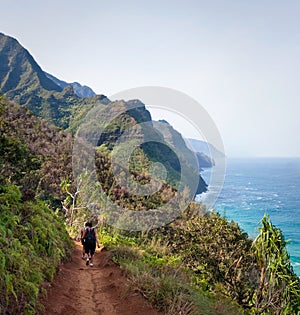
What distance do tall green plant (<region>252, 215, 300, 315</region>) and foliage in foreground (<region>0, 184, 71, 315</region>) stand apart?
18.3 feet

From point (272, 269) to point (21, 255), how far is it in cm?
714

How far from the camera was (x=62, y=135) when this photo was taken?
45.8 meters

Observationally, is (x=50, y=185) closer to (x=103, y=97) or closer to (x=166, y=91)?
(x=166, y=91)

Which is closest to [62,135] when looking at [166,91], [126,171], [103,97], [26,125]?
[26,125]

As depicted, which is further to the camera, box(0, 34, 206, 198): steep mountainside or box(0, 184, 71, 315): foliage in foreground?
box(0, 34, 206, 198): steep mountainside

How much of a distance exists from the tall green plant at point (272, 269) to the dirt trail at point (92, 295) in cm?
443

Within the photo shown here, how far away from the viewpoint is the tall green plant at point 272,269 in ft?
30.5

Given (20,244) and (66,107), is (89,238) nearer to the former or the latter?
(20,244)

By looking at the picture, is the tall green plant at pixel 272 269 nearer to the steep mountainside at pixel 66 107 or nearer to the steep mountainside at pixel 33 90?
the steep mountainside at pixel 66 107

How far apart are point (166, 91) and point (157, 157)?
50.1m

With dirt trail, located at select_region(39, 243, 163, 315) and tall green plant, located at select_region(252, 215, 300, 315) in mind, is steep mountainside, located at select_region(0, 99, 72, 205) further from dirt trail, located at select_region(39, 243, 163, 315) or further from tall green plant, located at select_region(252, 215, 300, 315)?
tall green plant, located at select_region(252, 215, 300, 315)

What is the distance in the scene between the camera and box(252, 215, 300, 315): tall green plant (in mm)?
9281

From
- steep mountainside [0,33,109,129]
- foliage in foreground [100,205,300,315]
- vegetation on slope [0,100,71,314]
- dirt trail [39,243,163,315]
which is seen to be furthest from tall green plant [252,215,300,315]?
steep mountainside [0,33,109,129]

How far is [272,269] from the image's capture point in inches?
365
